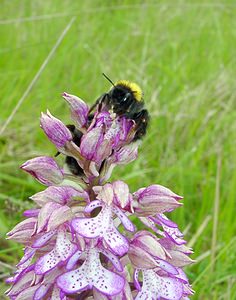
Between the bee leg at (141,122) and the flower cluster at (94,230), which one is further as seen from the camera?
the bee leg at (141,122)

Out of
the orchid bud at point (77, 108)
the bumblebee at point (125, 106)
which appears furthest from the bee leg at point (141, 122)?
the orchid bud at point (77, 108)

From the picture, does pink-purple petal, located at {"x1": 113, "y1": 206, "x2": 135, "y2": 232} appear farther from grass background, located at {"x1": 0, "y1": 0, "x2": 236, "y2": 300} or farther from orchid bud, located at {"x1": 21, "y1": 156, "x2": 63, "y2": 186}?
grass background, located at {"x1": 0, "y1": 0, "x2": 236, "y2": 300}

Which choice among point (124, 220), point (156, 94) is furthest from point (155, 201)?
point (156, 94)

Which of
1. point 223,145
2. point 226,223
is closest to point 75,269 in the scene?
point 226,223

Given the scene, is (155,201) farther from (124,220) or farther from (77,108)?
(77,108)

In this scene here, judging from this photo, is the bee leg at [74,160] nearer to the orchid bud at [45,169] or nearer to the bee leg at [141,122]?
the orchid bud at [45,169]

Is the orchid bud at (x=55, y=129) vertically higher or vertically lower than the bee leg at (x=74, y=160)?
higher
